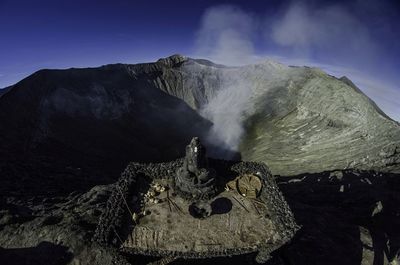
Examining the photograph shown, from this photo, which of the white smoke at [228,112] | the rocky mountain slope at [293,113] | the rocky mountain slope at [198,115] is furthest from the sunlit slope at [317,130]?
the white smoke at [228,112]

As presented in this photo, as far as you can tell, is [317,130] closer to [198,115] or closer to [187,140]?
[187,140]

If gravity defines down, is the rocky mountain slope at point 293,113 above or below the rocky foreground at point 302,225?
above

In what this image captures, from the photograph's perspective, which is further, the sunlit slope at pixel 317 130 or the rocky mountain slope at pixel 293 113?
the rocky mountain slope at pixel 293 113

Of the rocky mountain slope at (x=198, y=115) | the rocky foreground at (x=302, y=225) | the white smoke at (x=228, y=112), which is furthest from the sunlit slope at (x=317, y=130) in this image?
the rocky foreground at (x=302, y=225)

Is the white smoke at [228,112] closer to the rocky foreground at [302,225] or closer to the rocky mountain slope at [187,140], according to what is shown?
the rocky mountain slope at [187,140]

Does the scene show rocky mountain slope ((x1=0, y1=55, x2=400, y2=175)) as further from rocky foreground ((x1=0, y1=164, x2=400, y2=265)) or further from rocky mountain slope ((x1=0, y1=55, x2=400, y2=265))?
rocky foreground ((x1=0, y1=164, x2=400, y2=265))

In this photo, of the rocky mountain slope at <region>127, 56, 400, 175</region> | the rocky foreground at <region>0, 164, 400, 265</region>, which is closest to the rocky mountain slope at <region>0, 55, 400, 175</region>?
the rocky mountain slope at <region>127, 56, 400, 175</region>

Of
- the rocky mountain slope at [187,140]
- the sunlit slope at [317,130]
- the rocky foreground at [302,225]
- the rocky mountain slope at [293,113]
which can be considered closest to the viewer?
the rocky foreground at [302,225]

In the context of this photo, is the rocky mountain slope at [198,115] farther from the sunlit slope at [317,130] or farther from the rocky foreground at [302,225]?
the rocky foreground at [302,225]

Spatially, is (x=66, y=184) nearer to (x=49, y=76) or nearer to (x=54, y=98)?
(x=54, y=98)

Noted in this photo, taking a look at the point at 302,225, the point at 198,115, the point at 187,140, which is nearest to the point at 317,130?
the point at 187,140

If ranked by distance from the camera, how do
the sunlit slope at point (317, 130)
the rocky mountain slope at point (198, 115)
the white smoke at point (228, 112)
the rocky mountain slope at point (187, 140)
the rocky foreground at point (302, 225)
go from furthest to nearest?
the white smoke at point (228, 112) < the rocky mountain slope at point (198, 115) < the sunlit slope at point (317, 130) < the rocky mountain slope at point (187, 140) < the rocky foreground at point (302, 225)

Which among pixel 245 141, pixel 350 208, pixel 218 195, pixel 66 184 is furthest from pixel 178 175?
pixel 245 141
